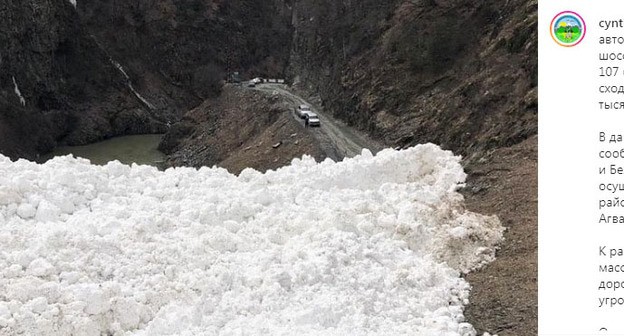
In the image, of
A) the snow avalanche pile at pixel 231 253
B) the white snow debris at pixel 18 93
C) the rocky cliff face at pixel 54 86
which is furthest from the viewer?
the white snow debris at pixel 18 93

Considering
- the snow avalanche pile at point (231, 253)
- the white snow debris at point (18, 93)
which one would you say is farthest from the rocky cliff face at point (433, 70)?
the white snow debris at point (18, 93)

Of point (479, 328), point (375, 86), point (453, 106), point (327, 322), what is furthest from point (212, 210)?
point (375, 86)

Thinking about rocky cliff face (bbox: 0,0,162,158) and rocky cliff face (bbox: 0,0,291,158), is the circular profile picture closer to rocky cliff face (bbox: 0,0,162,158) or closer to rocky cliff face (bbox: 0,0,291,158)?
rocky cliff face (bbox: 0,0,162,158)

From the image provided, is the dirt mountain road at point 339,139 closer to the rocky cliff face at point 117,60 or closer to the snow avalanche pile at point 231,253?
the snow avalanche pile at point 231,253

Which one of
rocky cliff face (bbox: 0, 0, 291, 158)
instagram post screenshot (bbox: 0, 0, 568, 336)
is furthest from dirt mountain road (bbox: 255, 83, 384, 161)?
rocky cliff face (bbox: 0, 0, 291, 158)

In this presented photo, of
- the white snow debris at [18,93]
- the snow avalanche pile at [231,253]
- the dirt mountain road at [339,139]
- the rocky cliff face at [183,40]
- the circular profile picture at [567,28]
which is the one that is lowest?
the snow avalanche pile at [231,253]
